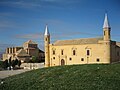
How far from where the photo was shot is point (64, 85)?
428 inches

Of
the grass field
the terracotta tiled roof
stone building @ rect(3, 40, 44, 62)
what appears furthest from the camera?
stone building @ rect(3, 40, 44, 62)

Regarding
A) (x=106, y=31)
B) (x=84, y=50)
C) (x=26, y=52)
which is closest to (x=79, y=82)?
(x=106, y=31)

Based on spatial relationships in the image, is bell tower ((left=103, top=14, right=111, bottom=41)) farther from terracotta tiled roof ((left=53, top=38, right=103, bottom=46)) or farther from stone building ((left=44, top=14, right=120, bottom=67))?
terracotta tiled roof ((left=53, top=38, right=103, bottom=46))

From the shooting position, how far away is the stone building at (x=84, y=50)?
34781 mm

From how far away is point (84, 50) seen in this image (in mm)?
36938

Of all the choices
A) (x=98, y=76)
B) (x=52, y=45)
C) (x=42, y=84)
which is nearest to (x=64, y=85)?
(x=42, y=84)

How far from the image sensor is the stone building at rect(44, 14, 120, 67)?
114 feet

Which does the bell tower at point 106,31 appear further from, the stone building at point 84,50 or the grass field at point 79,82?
the grass field at point 79,82

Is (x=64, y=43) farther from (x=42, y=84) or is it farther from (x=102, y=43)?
(x=42, y=84)

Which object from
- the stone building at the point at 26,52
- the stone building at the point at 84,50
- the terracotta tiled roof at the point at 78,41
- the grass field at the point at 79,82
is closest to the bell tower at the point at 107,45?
the stone building at the point at 84,50

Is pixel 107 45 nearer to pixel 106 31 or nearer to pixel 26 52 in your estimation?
pixel 106 31

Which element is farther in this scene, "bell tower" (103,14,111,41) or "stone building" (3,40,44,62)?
"stone building" (3,40,44,62)

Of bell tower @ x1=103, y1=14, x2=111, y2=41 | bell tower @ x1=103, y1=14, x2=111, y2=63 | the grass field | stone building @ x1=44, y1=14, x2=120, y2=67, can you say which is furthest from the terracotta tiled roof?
the grass field

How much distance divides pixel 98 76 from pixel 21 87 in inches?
156
